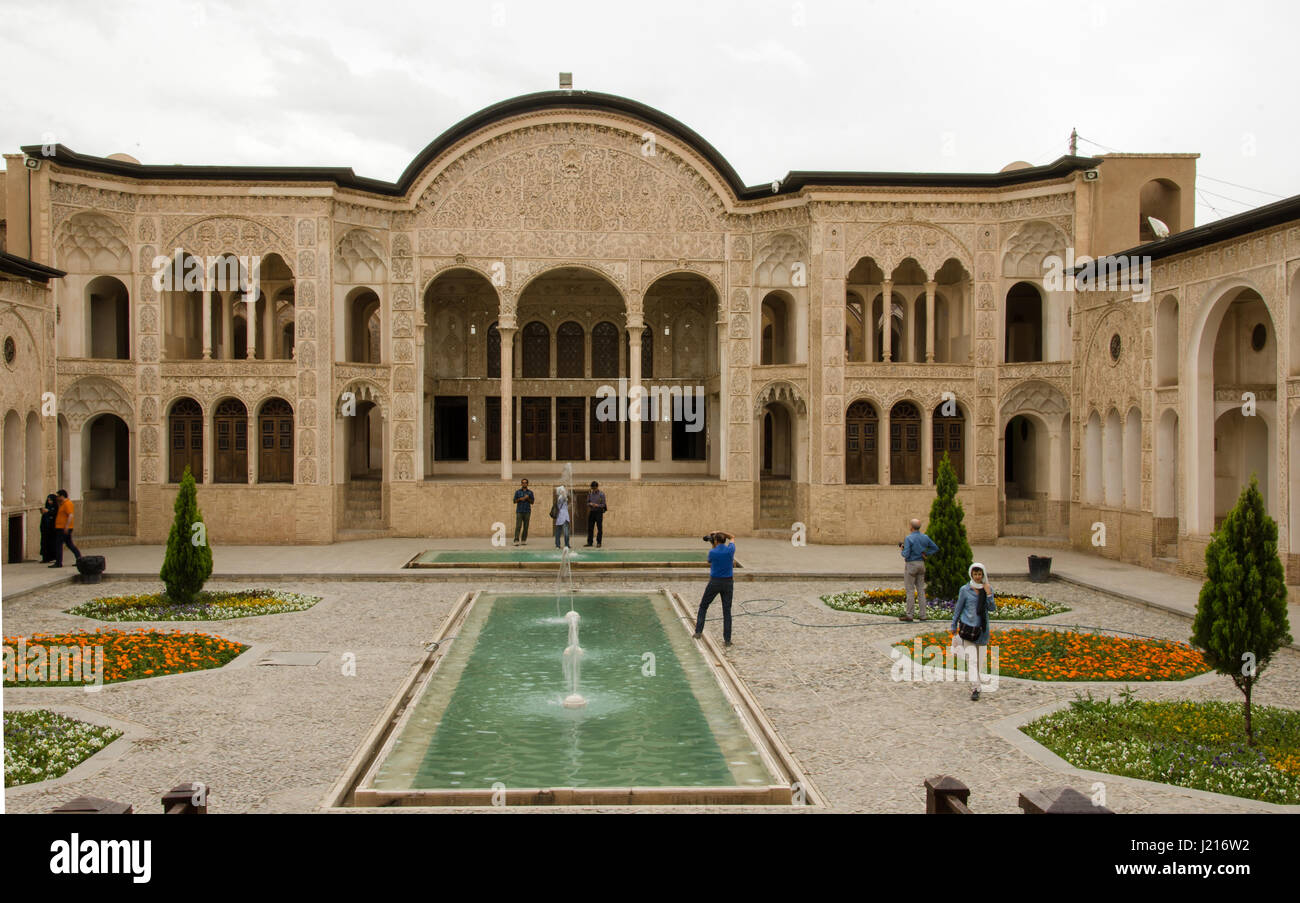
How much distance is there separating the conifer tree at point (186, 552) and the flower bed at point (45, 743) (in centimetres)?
598

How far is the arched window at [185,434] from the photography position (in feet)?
82.0

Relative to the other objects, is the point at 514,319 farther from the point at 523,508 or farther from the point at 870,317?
the point at 870,317

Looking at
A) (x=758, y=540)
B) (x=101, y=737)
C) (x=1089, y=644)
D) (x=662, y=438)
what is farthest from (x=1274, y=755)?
(x=662, y=438)

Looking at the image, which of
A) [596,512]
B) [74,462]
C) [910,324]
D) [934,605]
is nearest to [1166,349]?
[910,324]

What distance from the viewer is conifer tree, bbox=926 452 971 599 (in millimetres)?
16312

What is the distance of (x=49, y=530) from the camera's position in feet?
68.2

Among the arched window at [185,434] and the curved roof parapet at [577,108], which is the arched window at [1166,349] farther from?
the arched window at [185,434]

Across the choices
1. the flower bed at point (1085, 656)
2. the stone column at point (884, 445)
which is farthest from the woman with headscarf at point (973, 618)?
the stone column at point (884, 445)

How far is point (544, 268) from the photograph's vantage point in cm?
2567

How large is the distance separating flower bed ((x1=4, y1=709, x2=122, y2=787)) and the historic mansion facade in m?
14.6

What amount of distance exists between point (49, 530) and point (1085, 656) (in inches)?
789
